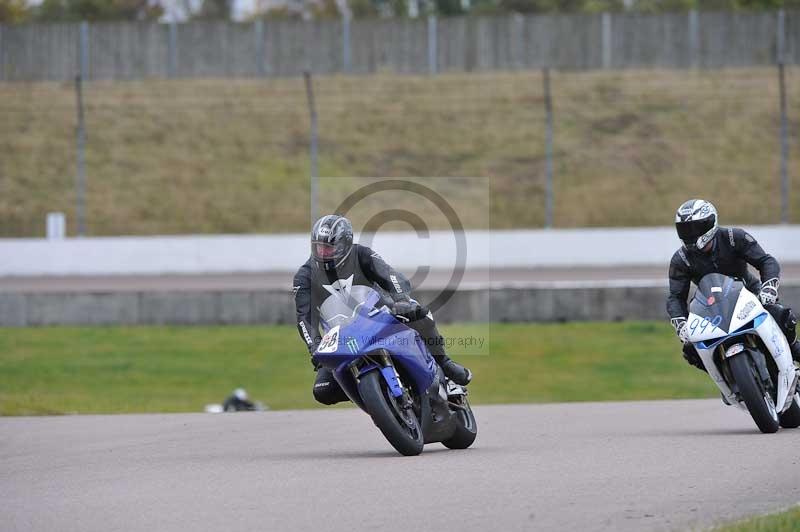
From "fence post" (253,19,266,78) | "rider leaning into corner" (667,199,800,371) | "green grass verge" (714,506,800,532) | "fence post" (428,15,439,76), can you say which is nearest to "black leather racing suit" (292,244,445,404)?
"rider leaning into corner" (667,199,800,371)

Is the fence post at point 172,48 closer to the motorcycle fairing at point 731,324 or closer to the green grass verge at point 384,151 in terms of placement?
the green grass verge at point 384,151

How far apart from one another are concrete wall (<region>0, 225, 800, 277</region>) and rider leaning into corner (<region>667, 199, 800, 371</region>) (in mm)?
16248

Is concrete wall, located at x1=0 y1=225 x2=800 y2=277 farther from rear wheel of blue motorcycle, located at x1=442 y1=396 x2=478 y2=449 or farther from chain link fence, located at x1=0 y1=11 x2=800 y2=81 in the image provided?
rear wheel of blue motorcycle, located at x1=442 y1=396 x2=478 y2=449

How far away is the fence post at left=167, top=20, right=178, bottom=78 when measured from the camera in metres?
42.9

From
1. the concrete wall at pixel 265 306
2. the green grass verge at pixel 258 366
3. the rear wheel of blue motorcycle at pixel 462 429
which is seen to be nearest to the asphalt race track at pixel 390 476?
the rear wheel of blue motorcycle at pixel 462 429

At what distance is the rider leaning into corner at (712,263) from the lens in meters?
9.55

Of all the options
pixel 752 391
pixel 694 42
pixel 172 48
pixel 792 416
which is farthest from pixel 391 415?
pixel 694 42

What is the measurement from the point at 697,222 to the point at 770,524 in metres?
3.91

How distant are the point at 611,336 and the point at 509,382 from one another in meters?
2.34

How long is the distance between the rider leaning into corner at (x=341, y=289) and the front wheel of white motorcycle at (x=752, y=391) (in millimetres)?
1684

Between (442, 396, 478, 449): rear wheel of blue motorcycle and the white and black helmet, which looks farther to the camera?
the white and black helmet

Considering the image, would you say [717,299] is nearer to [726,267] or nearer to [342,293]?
[726,267]

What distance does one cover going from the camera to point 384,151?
1375 inches

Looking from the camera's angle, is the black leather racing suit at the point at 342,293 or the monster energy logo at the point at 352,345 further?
the black leather racing suit at the point at 342,293
